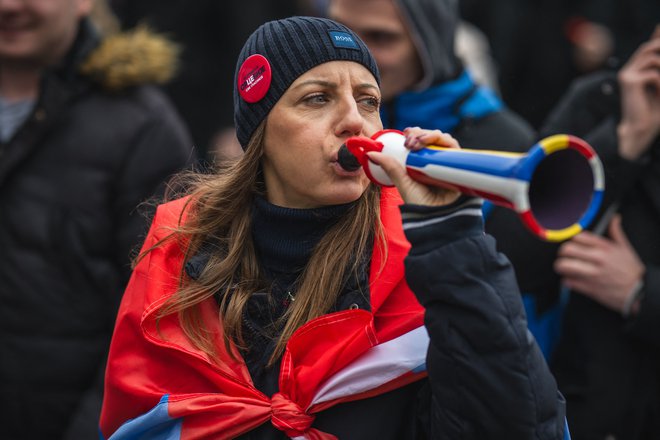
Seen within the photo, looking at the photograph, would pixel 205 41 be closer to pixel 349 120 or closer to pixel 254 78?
pixel 254 78

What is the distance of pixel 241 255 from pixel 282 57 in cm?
55

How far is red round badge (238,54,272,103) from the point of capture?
110 inches

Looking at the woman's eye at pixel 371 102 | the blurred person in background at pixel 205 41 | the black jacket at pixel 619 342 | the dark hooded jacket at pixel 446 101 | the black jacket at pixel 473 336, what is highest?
the woman's eye at pixel 371 102

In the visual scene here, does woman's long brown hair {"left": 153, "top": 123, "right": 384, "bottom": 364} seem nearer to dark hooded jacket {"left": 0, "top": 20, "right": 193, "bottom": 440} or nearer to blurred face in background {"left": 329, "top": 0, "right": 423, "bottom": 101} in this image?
dark hooded jacket {"left": 0, "top": 20, "right": 193, "bottom": 440}

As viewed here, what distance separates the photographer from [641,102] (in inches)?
144

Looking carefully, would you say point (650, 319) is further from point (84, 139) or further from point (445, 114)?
point (84, 139)

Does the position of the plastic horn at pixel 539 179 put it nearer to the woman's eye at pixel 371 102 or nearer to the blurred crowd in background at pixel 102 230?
the woman's eye at pixel 371 102

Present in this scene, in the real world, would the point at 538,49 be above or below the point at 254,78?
below

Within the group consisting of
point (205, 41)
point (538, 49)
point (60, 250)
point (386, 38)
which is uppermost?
point (386, 38)

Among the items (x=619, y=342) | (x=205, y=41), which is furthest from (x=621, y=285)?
(x=205, y=41)

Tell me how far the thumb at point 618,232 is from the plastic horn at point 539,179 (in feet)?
5.14

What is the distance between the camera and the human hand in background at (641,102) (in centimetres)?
363

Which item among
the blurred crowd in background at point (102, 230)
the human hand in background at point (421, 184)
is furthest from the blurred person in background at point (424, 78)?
the human hand in background at point (421, 184)

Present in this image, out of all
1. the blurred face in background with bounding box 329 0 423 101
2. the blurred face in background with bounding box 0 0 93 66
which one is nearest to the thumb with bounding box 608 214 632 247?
the blurred face in background with bounding box 329 0 423 101
